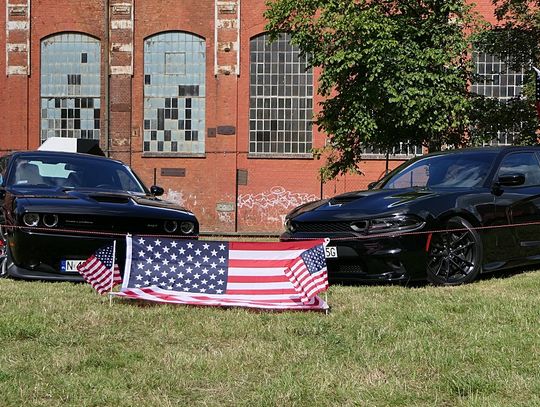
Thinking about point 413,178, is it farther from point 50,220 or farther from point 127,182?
point 50,220

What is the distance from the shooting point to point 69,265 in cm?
802

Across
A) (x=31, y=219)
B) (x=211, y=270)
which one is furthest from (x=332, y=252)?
(x=31, y=219)

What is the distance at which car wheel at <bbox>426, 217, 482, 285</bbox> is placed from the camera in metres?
7.85

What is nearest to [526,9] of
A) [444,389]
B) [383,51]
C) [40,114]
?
[383,51]

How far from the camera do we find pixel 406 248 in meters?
7.64

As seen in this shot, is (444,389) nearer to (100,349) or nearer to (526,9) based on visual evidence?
(100,349)

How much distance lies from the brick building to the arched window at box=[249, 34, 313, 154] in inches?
1.6

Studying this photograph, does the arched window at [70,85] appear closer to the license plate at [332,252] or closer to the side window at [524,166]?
the side window at [524,166]

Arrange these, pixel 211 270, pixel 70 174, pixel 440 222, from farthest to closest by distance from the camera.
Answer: pixel 70 174, pixel 440 222, pixel 211 270

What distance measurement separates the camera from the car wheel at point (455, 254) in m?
7.85

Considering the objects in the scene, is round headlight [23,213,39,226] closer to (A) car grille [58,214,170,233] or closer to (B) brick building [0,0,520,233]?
(A) car grille [58,214,170,233]

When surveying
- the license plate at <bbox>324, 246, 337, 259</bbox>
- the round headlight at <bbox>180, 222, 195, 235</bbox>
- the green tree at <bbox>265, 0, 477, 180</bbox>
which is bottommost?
the license plate at <bbox>324, 246, 337, 259</bbox>

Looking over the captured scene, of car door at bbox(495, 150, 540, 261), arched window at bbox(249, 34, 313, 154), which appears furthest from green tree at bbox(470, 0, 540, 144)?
arched window at bbox(249, 34, 313, 154)

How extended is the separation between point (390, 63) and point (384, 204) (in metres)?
8.12
